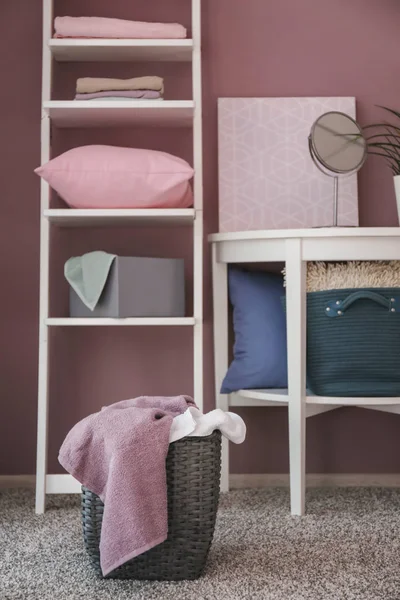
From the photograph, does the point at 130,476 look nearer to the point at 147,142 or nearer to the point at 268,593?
the point at 268,593

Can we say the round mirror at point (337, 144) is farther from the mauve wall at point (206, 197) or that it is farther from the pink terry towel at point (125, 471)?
the pink terry towel at point (125, 471)

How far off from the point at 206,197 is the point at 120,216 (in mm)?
440

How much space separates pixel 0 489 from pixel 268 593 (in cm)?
132

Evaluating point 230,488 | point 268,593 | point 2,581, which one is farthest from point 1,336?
point 268,593

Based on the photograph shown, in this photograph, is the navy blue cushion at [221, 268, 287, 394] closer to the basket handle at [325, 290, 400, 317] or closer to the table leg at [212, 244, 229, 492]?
the table leg at [212, 244, 229, 492]

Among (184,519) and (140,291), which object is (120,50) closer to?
(140,291)

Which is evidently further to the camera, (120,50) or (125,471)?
(120,50)

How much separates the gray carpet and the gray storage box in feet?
1.97

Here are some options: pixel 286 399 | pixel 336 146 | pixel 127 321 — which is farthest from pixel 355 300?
pixel 127 321

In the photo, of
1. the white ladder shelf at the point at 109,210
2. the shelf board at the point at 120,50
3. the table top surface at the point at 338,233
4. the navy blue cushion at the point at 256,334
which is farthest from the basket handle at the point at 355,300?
the shelf board at the point at 120,50

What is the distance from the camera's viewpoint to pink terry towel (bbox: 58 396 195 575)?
5.43ft

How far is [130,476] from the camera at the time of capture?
168 centimetres

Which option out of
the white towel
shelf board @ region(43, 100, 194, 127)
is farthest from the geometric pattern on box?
the white towel

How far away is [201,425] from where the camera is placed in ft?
5.80
